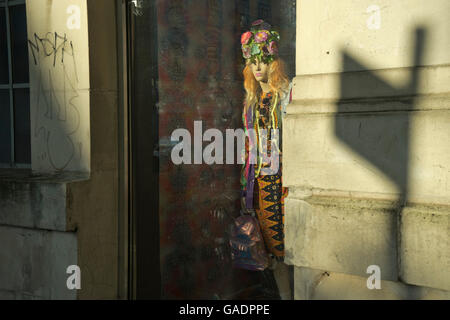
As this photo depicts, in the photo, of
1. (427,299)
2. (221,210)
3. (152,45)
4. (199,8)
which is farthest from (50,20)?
→ (427,299)

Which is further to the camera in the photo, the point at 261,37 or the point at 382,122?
the point at 261,37

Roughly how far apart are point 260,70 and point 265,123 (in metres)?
0.51

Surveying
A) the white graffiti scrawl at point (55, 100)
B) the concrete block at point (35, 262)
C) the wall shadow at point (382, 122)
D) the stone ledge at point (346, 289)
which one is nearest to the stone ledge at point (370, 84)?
the wall shadow at point (382, 122)

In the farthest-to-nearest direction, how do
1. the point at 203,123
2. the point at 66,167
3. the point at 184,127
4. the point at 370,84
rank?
1. the point at 203,123
2. the point at 184,127
3. the point at 66,167
4. the point at 370,84

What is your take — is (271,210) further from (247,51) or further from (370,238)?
(370,238)

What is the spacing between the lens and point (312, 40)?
301cm

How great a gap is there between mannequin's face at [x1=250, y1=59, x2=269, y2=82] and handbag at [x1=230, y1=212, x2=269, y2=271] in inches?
52.0

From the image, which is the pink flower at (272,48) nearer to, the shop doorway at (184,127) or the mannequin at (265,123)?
the mannequin at (265,123)

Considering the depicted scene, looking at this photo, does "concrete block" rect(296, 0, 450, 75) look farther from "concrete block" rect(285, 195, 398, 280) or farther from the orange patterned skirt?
the orange patterned skirt

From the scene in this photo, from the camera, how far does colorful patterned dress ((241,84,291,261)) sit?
14.4 ft

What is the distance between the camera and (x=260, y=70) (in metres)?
4.46

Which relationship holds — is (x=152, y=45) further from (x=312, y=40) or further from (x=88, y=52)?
(x=312, y=40)

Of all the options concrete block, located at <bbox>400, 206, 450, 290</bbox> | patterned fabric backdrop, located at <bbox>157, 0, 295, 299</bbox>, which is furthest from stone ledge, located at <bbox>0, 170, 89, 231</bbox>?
concrete block, located at <bbox>400, 206, 450, 290</bbox>

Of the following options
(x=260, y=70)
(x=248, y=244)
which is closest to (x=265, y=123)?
(x=260, y=70)
